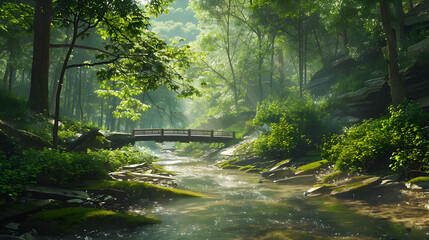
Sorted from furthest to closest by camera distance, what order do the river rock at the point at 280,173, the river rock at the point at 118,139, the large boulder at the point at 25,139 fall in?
the river rock at the point at 118,139 < the river rock at the point at 280,173 < the large boulder at the point at 25,139

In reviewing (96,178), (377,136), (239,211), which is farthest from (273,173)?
(96,178)

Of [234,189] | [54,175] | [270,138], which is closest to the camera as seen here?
[54,175]

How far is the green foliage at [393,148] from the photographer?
8938 mm

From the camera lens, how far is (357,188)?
946 cm

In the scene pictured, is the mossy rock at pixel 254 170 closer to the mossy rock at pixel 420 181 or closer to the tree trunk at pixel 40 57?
the mossy rock at pixel 420 181

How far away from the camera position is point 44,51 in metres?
14.0

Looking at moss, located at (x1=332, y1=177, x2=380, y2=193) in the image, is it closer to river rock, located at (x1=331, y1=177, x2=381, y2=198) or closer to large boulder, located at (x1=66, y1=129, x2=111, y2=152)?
river rock, located at (x1=331, y1=177, x2=381, y2=198)

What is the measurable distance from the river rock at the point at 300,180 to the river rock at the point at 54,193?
9.38 m

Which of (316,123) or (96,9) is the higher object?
(96,9)

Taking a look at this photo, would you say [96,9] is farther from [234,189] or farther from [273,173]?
[273,173]

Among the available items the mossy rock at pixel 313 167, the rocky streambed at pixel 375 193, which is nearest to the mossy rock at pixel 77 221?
the rocky streambed at pixel 375 193

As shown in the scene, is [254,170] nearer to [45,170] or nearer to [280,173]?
→ [280,173]

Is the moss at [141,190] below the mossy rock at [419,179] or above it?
below

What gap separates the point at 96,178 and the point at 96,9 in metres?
6.09
